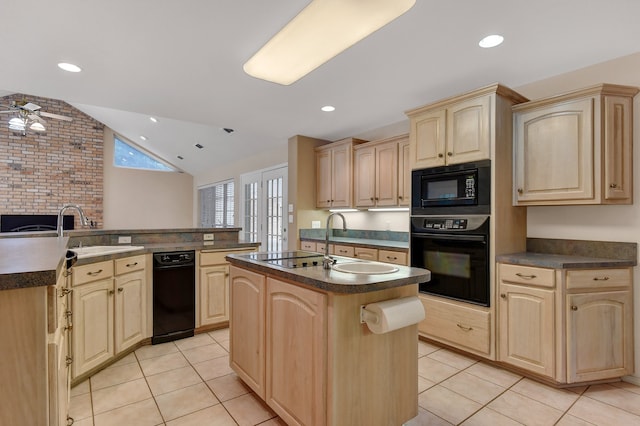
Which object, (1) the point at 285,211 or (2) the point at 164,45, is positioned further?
(1) the point at 285,211

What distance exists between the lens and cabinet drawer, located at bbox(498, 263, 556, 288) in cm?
232

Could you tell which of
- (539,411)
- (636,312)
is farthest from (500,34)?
(539,411)

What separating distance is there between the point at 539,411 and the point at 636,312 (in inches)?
44.4

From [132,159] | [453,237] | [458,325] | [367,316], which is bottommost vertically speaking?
[458,325]

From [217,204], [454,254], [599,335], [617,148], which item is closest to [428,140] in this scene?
[454,254]

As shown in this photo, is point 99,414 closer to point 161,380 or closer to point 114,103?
point 161,380

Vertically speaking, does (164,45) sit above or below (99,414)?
above

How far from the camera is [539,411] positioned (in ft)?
6.68

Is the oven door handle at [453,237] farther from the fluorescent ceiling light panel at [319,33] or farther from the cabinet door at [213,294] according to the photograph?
the cabinet door at [213,294]

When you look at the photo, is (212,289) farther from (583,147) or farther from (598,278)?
(583,147)

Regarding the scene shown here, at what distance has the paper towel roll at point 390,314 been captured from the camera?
1473mm

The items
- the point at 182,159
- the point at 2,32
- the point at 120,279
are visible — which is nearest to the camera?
the point at 2,32

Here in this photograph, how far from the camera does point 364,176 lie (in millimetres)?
4246

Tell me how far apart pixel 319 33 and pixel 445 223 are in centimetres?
192
